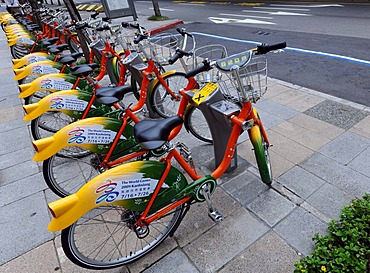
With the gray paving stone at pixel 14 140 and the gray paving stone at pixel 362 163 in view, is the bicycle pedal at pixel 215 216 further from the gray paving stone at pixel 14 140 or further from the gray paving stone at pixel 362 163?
the gray paving stone at pixel 14 140

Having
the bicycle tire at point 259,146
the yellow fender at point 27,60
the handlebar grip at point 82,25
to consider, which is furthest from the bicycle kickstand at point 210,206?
the handlebar grip at point 82,25

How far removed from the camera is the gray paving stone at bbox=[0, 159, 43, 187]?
3.28m

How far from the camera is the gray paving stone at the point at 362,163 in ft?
9.71

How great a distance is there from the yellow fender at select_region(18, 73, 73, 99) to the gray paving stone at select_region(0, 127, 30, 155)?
0.79 meters

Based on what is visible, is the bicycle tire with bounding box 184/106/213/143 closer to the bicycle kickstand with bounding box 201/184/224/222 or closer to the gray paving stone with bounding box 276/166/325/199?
the gray paving stone with bounding box 276/166/325/199

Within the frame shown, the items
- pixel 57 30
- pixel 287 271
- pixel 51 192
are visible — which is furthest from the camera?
pixel 57 30

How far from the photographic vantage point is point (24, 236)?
8.20 feet

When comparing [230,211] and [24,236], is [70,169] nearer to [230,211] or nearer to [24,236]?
[24,236]

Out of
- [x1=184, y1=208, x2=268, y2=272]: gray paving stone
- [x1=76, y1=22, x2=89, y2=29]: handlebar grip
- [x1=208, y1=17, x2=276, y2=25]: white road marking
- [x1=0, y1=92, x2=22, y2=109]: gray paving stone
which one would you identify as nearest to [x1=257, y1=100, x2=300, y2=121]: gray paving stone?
[x1=184, y1=208, x2=268, y2=272]: gray paving stone

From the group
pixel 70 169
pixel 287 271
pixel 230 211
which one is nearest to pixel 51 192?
pixel 70 169

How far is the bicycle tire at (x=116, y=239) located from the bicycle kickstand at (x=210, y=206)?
230 mm

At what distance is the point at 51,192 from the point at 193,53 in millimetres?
2297

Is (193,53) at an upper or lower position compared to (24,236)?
upper

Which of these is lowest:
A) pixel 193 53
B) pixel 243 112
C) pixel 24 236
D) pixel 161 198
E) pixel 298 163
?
pixel 298 163
